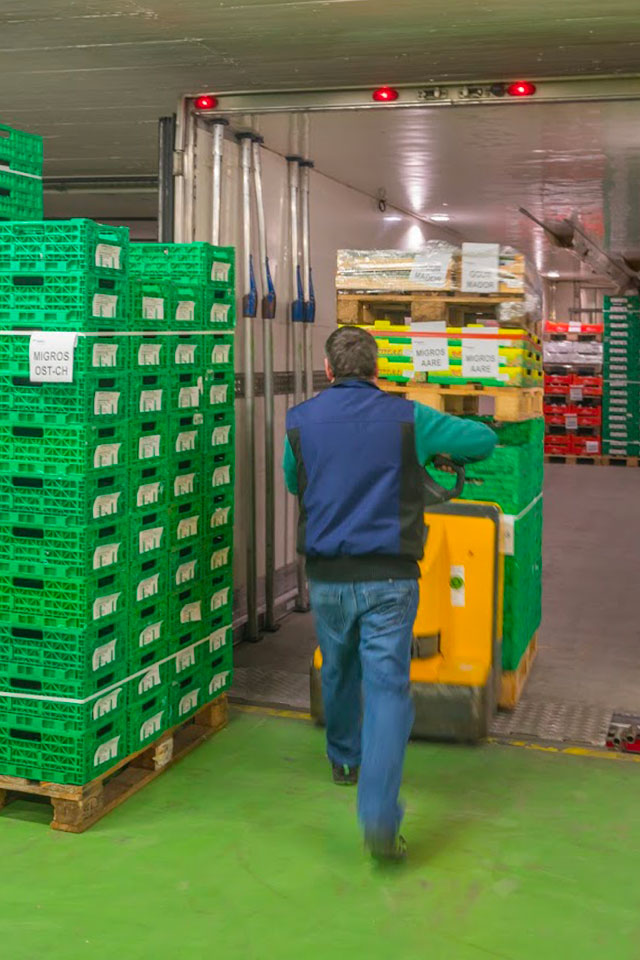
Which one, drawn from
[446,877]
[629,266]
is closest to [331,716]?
[446,877]

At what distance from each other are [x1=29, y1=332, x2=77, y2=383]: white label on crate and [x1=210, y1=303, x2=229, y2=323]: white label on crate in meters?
1.32

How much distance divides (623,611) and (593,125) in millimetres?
3696

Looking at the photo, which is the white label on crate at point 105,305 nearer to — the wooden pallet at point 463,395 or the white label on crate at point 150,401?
the white label on crate at point 150,401

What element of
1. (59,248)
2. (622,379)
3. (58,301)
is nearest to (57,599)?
(58,301)

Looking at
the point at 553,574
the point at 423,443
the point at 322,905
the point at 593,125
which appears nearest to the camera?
the point at 322,905

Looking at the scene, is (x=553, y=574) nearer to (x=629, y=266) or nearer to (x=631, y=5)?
(x=631, y=5)

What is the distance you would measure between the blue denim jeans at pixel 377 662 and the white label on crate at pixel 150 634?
0.95 m

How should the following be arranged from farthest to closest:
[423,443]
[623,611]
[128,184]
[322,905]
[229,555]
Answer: [128,184]
[623,611]
[229,555]
[423,443]
[322,905]

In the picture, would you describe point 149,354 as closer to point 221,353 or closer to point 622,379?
point 221,353

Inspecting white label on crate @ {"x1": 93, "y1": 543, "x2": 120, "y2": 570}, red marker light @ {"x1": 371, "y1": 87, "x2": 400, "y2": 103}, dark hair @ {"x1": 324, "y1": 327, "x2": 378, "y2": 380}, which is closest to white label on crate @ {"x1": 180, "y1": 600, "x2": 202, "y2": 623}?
white label on crate @ {"x1": 93, "y1": 543, "x2": 120, "y2": 570}

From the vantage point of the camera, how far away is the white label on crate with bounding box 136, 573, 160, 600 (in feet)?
16.5

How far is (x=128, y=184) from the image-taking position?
36.7 ft

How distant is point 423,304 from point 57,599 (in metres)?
2.58

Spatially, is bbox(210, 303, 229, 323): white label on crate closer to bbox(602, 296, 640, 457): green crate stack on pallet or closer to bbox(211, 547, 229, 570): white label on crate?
bbox(211, 547, 229, 570): white label on crate
